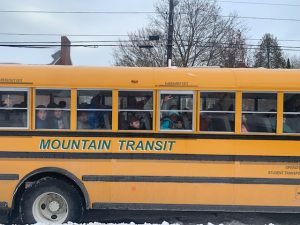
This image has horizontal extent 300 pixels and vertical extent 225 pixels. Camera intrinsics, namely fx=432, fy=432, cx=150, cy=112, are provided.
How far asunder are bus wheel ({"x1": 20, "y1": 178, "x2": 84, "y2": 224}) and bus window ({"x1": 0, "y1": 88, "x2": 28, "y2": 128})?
946 millimetres

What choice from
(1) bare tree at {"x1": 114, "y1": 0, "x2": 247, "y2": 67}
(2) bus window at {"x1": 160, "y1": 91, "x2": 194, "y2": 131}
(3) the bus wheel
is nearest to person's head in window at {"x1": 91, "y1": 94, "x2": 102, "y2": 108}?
(2) bus window at {"x1": 160, "y1": 91, "x2": 194, "y2": 131}

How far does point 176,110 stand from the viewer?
6.48 metres

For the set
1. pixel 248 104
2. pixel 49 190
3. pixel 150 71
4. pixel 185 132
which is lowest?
pixel 49 190

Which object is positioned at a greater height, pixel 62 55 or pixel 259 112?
pixel 62 55

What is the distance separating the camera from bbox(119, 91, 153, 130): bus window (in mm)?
6477

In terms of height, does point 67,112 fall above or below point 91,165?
above

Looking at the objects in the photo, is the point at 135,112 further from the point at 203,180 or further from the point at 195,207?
the point at 195,207

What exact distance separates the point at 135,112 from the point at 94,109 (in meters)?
0.62

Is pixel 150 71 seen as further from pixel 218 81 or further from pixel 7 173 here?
pixel 7 173

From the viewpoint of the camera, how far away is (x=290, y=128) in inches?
255

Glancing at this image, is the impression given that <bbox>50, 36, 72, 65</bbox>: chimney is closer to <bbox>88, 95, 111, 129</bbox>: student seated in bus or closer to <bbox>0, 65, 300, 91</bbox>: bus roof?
<bbox>0, 65, 300, 91</bbox>: bus roof

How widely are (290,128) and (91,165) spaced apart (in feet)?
9.94

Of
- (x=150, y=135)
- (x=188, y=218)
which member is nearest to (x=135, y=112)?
(x=150, y=135)

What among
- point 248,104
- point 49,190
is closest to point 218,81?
A: point 248,104
